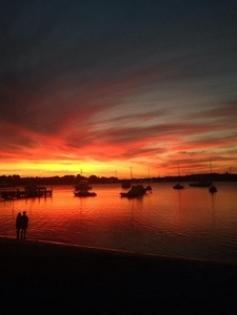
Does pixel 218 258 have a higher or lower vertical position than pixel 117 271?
lower

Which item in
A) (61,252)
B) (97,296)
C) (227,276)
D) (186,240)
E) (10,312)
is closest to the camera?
(10,312)

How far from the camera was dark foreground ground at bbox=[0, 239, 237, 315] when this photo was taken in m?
9.08

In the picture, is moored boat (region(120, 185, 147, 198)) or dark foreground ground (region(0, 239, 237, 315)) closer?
dark foreground ground (region(0, 239, 237, 315))

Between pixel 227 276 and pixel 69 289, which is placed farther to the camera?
pixel 227 276

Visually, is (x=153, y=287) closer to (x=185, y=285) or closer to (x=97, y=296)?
(x=185, y=285)

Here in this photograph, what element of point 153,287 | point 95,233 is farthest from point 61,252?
point 95,233

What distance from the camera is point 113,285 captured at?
1106cm

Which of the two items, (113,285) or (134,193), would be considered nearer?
(113,285)

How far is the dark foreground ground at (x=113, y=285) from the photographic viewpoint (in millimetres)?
9078

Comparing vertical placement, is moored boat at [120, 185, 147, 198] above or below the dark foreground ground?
above

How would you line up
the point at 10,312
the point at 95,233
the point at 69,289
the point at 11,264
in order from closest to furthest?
the point at 10,312
the point at 69,289
the point at 11,264
the point at 95,233

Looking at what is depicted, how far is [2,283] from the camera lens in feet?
37.3

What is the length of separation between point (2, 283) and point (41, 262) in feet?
10.8

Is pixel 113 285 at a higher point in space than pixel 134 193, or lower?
lower
